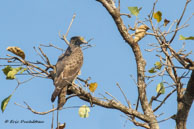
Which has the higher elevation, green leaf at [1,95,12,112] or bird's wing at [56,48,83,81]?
bird's wing at [56,48,83,81]

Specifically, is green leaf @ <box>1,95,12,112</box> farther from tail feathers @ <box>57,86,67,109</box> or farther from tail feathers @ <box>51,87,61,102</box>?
tail feathers @ <box>51,87,61,102</box>

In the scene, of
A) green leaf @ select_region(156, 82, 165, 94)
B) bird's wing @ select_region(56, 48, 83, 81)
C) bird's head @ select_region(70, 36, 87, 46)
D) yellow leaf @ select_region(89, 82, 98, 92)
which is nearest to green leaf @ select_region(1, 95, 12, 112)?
yellow leaf @ select_region(89, 82, 98, 92)

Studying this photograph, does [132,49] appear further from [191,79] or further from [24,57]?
[24,57]

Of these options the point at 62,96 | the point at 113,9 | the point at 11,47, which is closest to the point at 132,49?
the point at 113,9

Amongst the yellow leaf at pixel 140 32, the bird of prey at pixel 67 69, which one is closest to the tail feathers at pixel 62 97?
the bird of prey at pixel 67 69

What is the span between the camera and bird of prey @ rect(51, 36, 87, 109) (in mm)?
6078

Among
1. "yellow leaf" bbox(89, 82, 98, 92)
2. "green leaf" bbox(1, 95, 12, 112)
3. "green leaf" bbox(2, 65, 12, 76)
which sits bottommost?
"green leaf" bbox(1, 95, 12, 112)

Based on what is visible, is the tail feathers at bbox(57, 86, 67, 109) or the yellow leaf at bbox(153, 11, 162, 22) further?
the tail feathers at bbox(57, 86, 67, 109)

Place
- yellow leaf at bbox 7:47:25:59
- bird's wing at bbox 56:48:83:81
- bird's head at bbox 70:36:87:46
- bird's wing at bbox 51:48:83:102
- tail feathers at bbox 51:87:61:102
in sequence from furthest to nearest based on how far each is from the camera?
bird's head at bbox 70:36:87:46, bird's wing at bbox 56:48:83:81, bird's wing at bbox 51:48:83:102, tail feathers at bbox 51:87:61:102, yellow leaf at bbox 7:47:25:59

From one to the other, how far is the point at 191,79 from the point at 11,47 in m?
2.78

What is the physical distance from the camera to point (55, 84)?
6207 mm

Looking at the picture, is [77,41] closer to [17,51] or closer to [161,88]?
[17,51]

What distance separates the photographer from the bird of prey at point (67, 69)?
19.9 feet

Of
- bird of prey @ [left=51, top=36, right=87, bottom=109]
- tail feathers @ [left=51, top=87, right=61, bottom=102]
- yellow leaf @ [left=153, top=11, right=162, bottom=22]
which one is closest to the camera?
yellow leaf @ [left=153, top=11, right=162, bottom=22]
